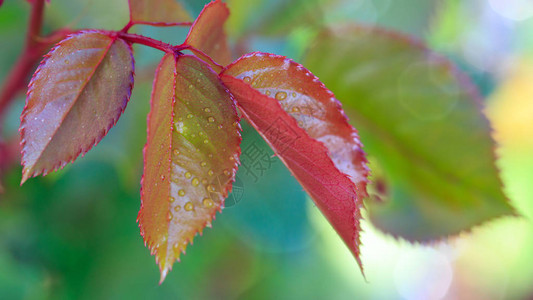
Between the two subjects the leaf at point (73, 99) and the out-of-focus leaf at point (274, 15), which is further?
the out-of-focus leaf at point (274, 15)

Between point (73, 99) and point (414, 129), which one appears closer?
point (73, 99)

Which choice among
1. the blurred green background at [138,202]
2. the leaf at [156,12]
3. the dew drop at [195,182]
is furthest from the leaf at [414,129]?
the dew drop at [195,182]

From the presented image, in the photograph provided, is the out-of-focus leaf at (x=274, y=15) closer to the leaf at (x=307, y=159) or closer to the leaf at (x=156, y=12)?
the leaf at (x=156, y=12)

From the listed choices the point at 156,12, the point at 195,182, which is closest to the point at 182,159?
the point at 195,182

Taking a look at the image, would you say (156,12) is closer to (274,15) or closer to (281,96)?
(281,96)

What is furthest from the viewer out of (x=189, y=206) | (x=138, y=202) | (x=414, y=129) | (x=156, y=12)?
(x=138, y=202)

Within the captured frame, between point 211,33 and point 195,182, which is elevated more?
point 211,33

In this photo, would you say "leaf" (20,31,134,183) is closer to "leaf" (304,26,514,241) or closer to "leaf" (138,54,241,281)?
"leaf" (138,54,241,281)
